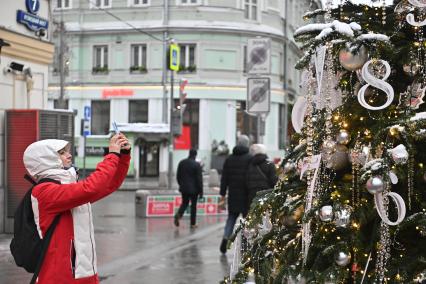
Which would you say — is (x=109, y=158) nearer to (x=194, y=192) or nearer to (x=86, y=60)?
(x=194, y=192)

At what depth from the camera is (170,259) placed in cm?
1016

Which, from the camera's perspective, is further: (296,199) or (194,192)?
(194,192)

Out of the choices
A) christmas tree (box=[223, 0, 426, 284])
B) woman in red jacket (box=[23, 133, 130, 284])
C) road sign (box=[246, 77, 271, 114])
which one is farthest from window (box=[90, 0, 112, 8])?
woman in red jacket (box=[23, 133, 130, 284])

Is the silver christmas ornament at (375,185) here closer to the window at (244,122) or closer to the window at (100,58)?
the window at (244,122)

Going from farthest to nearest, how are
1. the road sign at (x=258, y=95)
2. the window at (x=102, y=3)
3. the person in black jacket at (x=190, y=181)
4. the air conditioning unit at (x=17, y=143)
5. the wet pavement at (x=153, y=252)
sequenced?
the window at (x=102, y=3) < the road sign at (x=258, y=95) < the person in black jacket at (x=190, y=181) < the air conditioning unit at (x=17, y=143) < the wet pavement at (x=153, y=252)

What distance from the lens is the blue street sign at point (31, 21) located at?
1261 cm

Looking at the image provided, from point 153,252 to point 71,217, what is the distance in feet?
22.9

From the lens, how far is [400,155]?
379cm

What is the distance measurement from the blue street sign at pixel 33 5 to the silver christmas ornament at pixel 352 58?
994 cm

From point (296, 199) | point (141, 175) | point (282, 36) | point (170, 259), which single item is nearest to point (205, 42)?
point (282, 36)

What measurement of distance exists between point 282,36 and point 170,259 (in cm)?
3120

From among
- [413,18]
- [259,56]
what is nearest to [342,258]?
[413,18]

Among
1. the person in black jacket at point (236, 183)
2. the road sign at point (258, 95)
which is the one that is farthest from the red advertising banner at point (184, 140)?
the person in black jacket at point (236, 183)

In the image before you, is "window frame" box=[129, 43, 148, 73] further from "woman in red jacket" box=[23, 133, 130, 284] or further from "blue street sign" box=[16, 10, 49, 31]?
"woman in red jacket" box=[23, 133, 130, 284]
